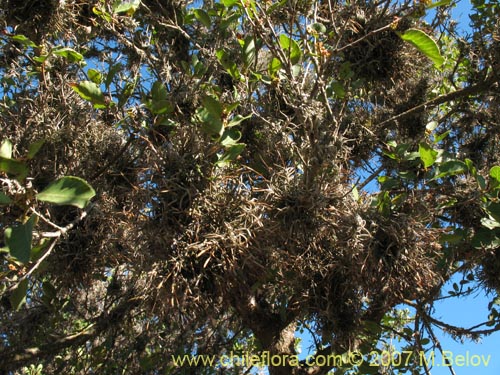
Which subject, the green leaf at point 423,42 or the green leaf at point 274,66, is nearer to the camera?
the green leaf at point 423,42

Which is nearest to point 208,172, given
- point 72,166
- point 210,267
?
point 210,267

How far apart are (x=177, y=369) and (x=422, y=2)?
205 centimetres

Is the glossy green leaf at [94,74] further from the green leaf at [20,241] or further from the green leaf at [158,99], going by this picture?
the green leaf at [20,241]

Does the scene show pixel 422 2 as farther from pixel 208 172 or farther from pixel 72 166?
pixel 72 166

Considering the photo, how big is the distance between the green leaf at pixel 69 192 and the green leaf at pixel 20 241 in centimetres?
7

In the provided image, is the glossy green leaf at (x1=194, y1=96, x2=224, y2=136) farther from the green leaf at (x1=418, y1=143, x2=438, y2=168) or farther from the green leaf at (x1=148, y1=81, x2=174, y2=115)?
the green leaf at (x1=418, y1=143, x2=438, y2=168)

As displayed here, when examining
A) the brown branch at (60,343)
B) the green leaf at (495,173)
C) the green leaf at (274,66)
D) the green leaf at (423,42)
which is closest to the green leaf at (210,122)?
the green leaf at (274,66)

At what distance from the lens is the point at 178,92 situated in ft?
7.26

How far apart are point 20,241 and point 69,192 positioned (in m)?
0.16

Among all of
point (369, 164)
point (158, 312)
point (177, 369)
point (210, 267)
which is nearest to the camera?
point (210, 267)

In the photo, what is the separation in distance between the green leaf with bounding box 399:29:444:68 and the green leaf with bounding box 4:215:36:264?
1320mm

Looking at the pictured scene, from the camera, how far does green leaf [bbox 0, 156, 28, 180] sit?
1320 millimetres

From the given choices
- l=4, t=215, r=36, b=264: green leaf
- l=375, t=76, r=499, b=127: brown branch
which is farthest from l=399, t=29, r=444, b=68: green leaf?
l=4, t=215, r=36, b=264: green leaf

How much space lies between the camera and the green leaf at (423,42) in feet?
6.16
